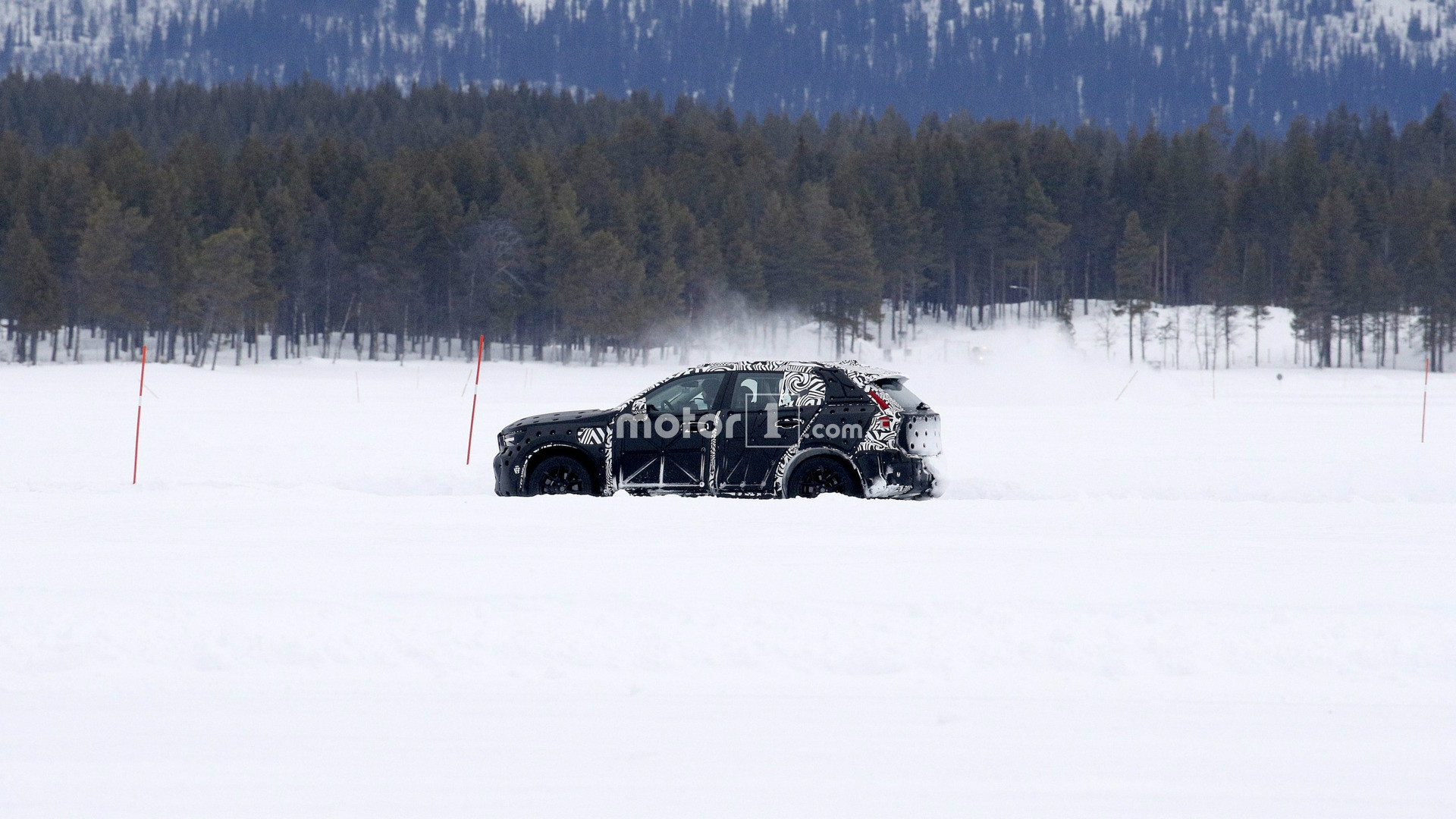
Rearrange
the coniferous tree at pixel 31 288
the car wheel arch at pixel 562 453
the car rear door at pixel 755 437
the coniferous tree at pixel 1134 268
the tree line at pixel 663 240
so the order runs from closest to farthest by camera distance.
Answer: the car rear door at pixel 755 437 → the car wheel arch at pixel 562 453 → the coniferous tree at pixel 31 288 → the tree line at pixel 663 240 → the coniferous tree at pixel 1134 268

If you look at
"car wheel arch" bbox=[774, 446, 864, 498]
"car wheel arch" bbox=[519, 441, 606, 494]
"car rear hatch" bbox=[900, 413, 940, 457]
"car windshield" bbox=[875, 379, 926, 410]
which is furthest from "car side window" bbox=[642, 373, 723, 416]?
"car rear hatch" bbox=[900, 413, 940, 457]

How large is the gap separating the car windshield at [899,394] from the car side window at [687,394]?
155 centimetres

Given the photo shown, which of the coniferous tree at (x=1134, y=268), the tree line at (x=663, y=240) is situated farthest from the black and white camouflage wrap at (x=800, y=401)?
the coniferous tree at (x=1134, y=268)

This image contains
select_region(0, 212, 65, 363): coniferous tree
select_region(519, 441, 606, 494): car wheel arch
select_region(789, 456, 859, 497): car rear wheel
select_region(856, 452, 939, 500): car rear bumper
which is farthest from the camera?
select_region(0, 212, 65, 363): coniferous tree

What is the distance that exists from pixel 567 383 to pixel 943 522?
129 feet

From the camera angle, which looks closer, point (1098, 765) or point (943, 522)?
point (1098, 765)

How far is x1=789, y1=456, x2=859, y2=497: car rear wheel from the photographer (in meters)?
10.9

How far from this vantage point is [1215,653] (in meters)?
6.21

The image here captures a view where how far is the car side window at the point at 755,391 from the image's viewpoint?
36.5 feet

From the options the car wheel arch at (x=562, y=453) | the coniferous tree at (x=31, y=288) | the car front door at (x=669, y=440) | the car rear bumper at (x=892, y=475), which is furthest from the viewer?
the coniferous tree at (x=31, y=288)

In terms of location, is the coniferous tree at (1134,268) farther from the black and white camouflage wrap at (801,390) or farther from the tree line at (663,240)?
the black and white camouflage wrap at (801,390)

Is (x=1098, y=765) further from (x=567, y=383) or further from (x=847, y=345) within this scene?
(x=847, y=345)

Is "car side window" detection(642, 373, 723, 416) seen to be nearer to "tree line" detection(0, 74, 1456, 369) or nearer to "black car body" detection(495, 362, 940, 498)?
"black car body" detection(495, 362, 940, 498)

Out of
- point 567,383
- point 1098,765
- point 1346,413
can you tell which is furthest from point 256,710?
point 567,383
